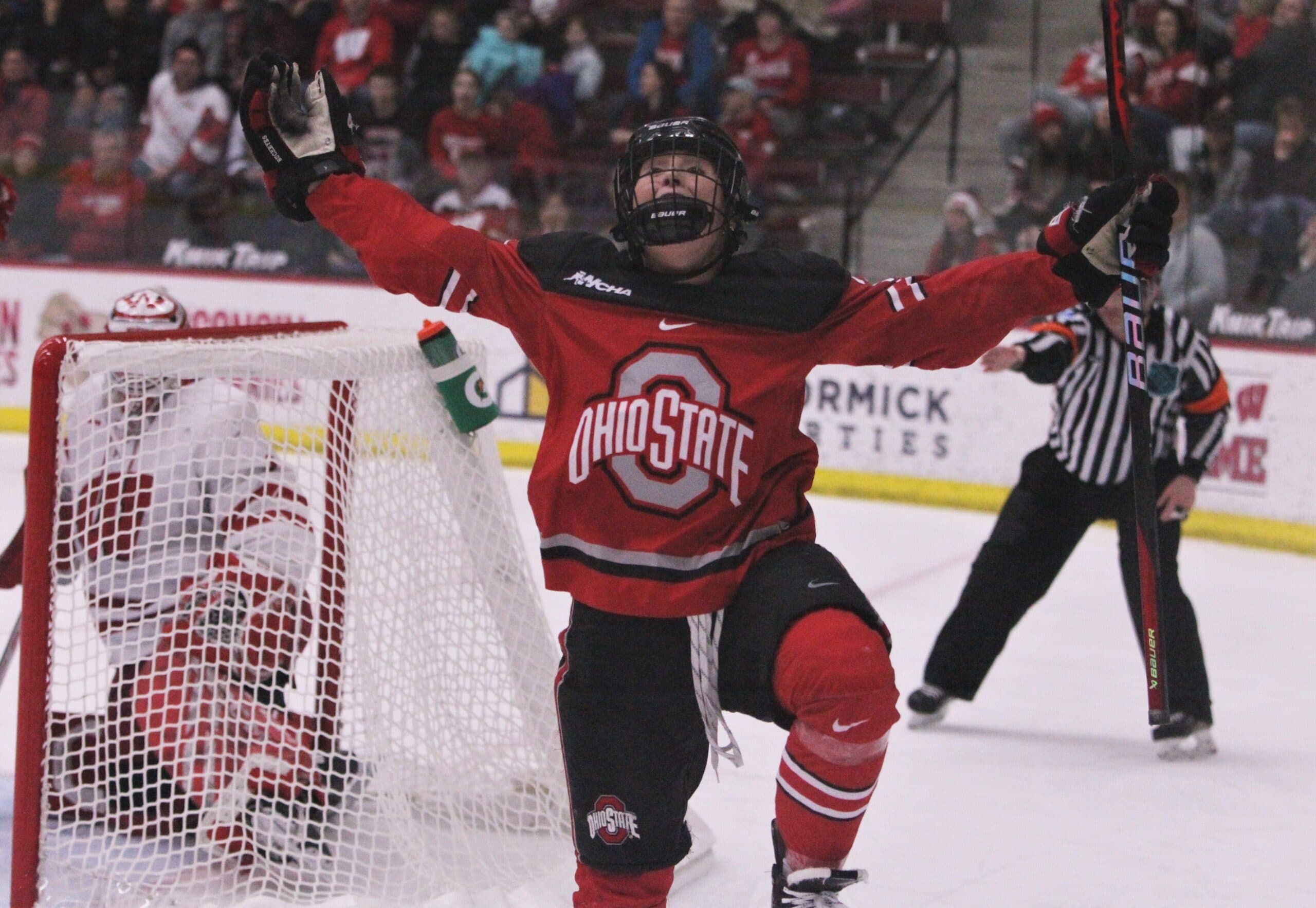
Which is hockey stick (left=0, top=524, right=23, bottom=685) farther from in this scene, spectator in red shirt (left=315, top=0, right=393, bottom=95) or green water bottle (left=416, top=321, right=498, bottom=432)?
spectator in red shirt (left=315, top=0, right=393, bottom=95)

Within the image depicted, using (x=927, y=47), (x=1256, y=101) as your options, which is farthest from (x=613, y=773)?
(x=927, y=47)

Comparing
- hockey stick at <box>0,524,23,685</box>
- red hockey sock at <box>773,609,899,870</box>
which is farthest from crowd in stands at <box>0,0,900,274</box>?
red hockey sock at <box>773,609,899,870</box>

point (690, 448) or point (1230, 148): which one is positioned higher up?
point (1230, 148)

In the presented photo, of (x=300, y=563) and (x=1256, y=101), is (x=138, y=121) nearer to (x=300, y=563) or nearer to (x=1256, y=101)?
(x=1256, y=101)

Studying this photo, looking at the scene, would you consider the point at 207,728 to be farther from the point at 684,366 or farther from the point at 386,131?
the point at 386,131

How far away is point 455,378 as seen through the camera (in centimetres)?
271

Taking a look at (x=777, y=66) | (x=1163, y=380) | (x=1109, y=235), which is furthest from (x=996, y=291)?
(x=777, y=66)

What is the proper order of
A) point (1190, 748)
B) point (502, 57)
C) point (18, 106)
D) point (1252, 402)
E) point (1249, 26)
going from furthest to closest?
point (18, 106), point (502, 57), point (1249, 26), point (1252, 402), point (1190, 748)

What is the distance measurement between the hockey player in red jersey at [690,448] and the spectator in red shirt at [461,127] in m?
5.52

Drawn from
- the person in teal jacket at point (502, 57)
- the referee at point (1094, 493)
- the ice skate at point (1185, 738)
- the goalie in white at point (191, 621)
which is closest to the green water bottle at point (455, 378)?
the goalie in white at point (191, 621)

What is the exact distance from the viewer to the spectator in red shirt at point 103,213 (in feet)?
24.6

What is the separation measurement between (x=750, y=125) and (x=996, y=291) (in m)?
5.59

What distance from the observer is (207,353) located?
96.8 inches

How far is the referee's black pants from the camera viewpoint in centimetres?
357
